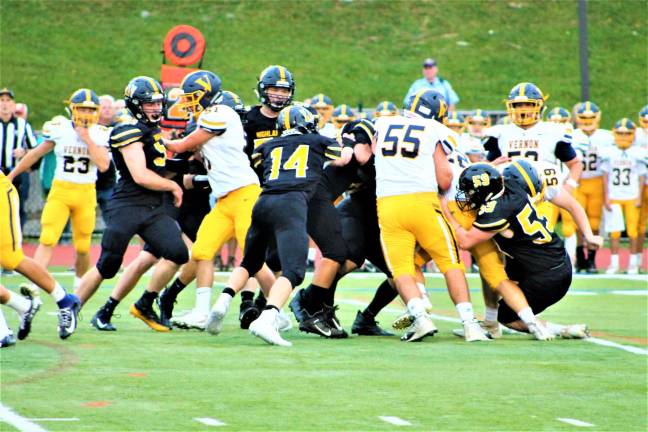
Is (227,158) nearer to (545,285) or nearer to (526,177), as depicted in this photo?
(526,177)

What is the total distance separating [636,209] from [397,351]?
28.6 feet

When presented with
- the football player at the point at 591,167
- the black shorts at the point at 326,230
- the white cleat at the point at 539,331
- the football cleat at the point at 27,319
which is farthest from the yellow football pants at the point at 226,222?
the football player at the point at 591,167

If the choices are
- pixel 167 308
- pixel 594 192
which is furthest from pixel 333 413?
pixel 594 192

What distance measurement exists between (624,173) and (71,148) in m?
6.88

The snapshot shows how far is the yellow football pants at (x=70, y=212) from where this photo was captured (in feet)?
39.7

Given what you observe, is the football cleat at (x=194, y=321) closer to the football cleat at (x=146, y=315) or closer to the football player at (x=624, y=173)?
the football cleat at (x=146, y=315)

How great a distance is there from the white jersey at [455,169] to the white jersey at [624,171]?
22.4 ft

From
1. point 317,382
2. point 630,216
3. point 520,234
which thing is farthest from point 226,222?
point 630,216

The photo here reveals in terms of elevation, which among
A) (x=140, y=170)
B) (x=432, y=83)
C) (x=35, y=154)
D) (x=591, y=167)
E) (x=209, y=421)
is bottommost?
(x=209, y=421)

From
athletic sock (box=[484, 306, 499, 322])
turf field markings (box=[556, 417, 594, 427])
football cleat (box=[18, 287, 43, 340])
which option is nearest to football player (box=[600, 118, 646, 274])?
athletic sock (box=[484, 306, 499, 322])

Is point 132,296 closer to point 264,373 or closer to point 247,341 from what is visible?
point 247,341

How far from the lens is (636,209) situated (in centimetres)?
1598

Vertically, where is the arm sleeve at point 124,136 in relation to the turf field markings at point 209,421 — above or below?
above

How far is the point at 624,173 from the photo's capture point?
15.7 m
